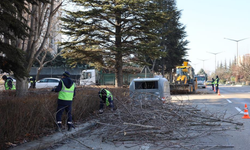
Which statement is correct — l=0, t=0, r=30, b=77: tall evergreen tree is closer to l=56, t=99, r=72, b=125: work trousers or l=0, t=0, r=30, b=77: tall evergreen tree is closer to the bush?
the bush

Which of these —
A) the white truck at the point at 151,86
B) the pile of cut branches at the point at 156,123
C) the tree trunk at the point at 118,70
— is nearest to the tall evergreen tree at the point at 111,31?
the tree trunk at the point at 118,70

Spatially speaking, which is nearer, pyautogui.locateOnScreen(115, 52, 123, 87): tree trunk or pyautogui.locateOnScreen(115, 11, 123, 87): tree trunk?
pyautogui.locateOnScreen(115, 11, 123, 87): tree trunk

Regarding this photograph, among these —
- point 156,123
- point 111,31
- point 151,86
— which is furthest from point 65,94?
point 111,31

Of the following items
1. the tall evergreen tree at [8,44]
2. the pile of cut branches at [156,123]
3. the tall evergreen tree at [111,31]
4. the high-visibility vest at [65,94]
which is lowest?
the pile of cut branches at [156,123]

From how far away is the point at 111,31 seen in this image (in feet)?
76.3

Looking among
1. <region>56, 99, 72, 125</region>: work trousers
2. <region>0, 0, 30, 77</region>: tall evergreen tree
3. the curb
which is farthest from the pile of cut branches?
<region>0, 0, 30, 77</region>: tall evergreen tree

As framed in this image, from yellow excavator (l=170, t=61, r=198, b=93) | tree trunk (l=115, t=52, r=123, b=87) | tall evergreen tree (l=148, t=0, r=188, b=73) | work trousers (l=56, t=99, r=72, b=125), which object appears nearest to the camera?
work trousers (l=56, t=99, r=72, b=125)

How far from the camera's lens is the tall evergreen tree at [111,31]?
21656 mm

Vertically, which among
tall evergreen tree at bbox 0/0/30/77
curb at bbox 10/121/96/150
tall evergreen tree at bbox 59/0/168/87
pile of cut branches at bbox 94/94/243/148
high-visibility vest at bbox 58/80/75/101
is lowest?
curb at bbox 10/121/96/150

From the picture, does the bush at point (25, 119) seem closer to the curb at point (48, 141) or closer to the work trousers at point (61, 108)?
the work trousers at point (61, 108)

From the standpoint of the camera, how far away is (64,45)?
2289cm

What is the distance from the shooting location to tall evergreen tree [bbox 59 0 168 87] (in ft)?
71.1

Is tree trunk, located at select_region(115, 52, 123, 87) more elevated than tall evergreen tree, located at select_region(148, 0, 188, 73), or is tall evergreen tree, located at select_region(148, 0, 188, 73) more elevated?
tall evergreen tree, located at select_region(148, 0, 188, 73)

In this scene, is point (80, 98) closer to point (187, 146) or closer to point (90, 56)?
point (187, 146)
